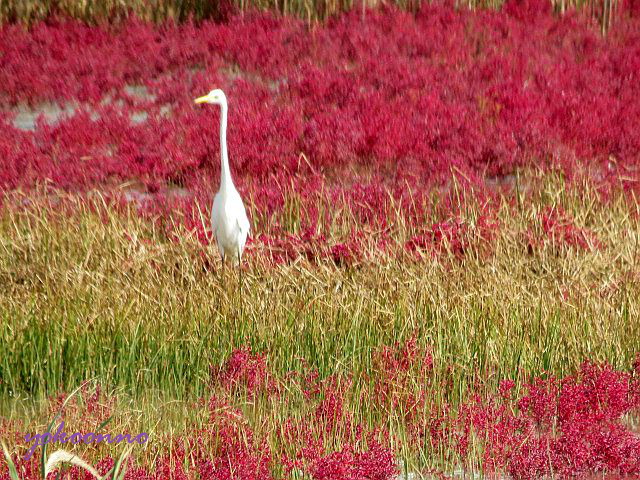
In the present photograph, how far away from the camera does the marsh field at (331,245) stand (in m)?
5.21

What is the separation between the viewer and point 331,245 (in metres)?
8.36

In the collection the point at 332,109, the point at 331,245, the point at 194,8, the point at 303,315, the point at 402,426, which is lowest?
the point at 331,245

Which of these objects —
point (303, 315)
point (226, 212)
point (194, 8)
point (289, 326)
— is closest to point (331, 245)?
point (226, 212)

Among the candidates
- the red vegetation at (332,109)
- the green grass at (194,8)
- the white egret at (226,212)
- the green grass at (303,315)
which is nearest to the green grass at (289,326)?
the green grass at (303,315)

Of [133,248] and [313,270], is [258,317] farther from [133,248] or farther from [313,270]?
[133,248]

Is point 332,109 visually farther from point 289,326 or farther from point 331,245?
point 289,326

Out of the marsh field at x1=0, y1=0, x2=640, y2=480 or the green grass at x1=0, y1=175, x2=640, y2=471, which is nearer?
the marsh field at x1=0, y1=0, x2=640, y2=480

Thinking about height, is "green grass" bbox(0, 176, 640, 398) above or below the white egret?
below

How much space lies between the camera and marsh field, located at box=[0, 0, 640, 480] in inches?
205

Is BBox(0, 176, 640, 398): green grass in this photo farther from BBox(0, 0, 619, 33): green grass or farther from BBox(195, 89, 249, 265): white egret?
BBox(0, 0, 619, 33): green grass

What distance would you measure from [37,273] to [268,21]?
6529 millimetres

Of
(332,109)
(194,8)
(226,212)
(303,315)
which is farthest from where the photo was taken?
(194,8)

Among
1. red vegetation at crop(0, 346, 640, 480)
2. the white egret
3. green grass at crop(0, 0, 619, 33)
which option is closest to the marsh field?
red vegetation at crop(0, 346, 640, 480)

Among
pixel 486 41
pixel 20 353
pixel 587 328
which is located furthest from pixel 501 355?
pixel 486 41
